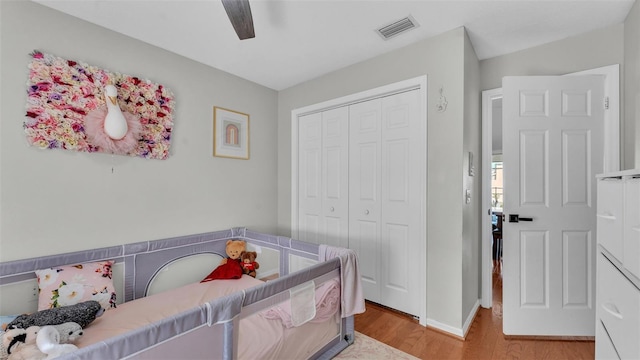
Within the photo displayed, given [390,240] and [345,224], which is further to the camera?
[345,224]

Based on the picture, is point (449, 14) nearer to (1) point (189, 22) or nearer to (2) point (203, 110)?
(1) point (189, 22)

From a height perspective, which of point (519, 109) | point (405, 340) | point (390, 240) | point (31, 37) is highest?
point (31, 37)

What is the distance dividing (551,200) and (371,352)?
172cm

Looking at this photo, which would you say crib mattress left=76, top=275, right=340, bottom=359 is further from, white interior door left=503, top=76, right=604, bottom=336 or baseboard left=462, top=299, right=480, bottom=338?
white interior door left=503, top=76, right=604, bottom=336

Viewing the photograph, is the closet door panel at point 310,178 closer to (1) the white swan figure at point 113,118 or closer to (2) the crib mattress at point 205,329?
(2) the crib mattress at point 205,329

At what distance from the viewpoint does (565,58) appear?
2.17 metres

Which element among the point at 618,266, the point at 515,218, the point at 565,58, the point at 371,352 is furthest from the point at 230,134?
the point at 565,58

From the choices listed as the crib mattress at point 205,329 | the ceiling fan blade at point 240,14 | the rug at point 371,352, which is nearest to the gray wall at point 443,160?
the rug at point 371,352

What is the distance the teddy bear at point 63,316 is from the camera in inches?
58.2

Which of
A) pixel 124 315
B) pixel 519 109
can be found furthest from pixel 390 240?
pixel 124 315

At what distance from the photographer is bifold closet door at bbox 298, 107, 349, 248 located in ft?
9.23

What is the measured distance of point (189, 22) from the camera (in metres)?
1.98

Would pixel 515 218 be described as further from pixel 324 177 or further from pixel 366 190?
pixel 324 177

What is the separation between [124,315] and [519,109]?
3.17m
